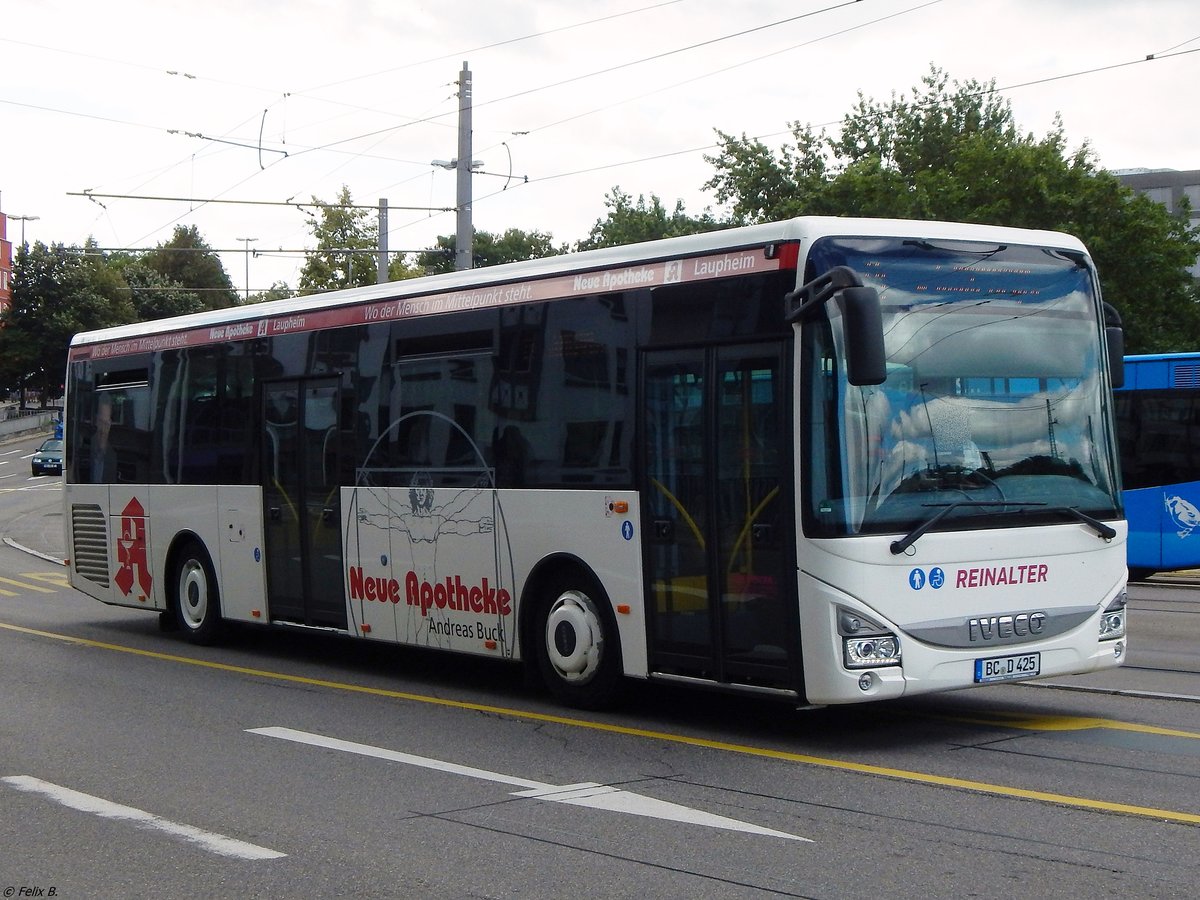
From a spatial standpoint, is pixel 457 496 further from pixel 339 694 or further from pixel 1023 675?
pixel 1023 675

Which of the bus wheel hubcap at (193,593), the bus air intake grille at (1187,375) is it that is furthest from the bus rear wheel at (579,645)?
the bus air intake grille at (1187,375)

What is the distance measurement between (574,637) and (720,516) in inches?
67.2

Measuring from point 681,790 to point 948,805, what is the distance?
130 centimetres

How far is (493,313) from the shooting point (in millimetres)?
11117

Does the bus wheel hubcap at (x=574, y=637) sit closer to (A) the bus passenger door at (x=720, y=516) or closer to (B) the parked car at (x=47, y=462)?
(A) the bus passenger door at (x=720, y=516)

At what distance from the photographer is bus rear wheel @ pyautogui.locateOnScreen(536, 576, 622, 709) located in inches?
396

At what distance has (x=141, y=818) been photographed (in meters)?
7.27

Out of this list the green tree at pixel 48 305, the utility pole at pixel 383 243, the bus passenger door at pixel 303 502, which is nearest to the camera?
the bus passenger door at pixel 303 502

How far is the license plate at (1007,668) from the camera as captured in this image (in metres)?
8.68

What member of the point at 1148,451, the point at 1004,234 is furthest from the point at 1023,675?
the point at 1148,451

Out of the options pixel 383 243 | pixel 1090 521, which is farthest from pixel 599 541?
pixel 383 243

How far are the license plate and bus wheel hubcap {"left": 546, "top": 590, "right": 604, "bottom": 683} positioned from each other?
2.51 metres

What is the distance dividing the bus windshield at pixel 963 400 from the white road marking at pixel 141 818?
3441mm

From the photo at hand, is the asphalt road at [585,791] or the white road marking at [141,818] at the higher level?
the white road marking at [141,818]
